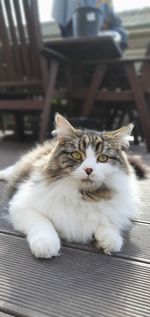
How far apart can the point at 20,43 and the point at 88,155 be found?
Answer: 2440 mm

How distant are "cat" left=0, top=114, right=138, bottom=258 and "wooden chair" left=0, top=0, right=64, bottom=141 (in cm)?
198

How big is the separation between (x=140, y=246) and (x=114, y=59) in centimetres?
255

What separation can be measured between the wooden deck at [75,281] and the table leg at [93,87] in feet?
7.83

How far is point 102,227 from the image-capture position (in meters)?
1.34

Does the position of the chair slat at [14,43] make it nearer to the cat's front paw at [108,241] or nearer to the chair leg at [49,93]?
the chair leg at [49,93]

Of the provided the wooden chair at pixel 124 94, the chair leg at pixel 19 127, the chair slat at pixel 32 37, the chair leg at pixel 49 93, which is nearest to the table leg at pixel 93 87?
the wooden chair at pixel 124 94

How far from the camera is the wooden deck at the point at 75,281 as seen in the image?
0.90 m

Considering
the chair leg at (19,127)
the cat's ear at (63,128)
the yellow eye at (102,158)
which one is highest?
the cat's ear at (63,128)

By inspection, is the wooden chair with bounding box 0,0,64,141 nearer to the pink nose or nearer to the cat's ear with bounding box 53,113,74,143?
the cat's ear with bounding box 53,113,74,143

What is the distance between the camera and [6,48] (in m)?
3.48

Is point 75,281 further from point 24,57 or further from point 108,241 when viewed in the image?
point 24,57

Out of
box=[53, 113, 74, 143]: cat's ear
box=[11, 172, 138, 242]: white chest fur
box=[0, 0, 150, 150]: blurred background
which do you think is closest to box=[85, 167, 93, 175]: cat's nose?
box=[11, 172, 138, 242]: white chest fur

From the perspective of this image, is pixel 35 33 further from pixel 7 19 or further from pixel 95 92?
pixel 95 92

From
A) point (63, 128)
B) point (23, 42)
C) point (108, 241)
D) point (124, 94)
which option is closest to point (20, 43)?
point (23, 42)
